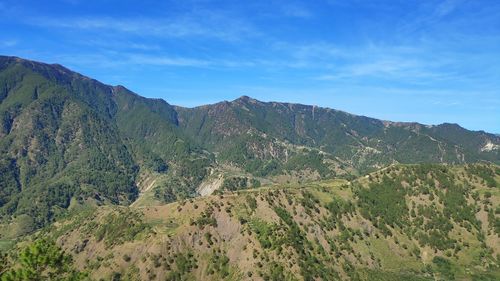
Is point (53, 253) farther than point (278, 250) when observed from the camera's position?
No

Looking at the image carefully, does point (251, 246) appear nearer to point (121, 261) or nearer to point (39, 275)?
point (121, 261)

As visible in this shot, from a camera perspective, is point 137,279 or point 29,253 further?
point 137,279

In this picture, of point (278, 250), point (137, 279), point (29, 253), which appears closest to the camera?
point (29, 253)

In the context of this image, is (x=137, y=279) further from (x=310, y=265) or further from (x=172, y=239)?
(x=310, y=265)

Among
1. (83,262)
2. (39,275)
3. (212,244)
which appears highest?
(39,275)

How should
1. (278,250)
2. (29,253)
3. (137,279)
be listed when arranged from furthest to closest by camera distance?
1. (278,250)
2. (137,279)
3. (29,253)

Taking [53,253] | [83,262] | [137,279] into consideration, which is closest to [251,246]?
[137,279]

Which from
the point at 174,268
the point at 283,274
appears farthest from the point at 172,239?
the point at 283,274

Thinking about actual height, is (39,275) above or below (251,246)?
above

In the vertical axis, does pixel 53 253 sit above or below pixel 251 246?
above
